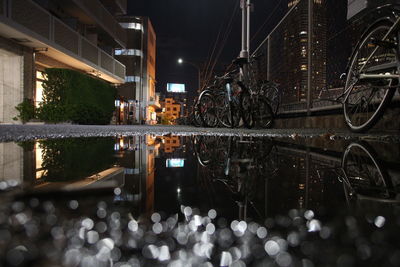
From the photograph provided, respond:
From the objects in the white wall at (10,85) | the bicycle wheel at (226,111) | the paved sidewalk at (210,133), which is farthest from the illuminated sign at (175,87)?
the paved sidewalk at (210,133)

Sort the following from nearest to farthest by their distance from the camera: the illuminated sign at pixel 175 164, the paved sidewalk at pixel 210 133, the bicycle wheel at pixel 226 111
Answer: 1. the illuminated sign at pixel 175 164
2. the paved sidewalk at pixel 210 133
3. the bicycle wheel at pixel 226 111

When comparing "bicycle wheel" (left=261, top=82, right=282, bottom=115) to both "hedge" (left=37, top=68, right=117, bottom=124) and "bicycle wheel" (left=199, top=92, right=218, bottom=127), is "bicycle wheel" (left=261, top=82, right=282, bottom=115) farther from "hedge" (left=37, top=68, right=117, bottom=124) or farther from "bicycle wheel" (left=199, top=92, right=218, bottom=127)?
"hedge" (left=37, top=68, right=117, bottom=124)

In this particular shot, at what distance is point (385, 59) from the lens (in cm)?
321

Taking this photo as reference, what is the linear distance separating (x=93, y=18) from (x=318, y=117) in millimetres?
18288

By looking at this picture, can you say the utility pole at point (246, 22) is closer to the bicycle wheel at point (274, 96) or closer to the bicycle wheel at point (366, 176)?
the bicycle wheel at point (274, 96)

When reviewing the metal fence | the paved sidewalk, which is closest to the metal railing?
the metal fence

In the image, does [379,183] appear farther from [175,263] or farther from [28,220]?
[28,220]

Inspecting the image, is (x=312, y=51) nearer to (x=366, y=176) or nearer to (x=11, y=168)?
(x=366, y=176)

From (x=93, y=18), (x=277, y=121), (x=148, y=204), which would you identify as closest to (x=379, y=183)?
(x=148, y=204)

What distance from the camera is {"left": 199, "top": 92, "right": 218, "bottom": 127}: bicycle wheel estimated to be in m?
8.20

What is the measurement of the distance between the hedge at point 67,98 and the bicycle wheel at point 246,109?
10.4 meters

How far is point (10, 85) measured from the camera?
13703mm

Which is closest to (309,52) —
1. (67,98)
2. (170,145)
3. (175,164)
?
(170,145)

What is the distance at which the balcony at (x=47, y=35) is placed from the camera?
11.7m
